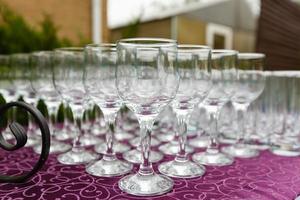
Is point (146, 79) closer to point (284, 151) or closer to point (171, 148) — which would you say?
point (171, 148)

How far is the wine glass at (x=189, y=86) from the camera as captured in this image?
0.70 meters

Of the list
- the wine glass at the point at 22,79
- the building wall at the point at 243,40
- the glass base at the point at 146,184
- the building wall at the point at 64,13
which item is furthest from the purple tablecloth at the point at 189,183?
the building wall at the point at 243,40

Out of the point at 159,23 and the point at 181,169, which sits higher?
the point at 159,23

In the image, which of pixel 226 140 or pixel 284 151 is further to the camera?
pixel 226 140

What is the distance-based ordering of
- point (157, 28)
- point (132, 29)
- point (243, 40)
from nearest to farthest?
point (132, 29), point (157, 28), point (243, 40)

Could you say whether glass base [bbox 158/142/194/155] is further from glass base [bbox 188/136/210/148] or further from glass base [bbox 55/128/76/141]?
glass base [bbox 55/128/76/141]

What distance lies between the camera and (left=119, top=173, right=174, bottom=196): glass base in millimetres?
609

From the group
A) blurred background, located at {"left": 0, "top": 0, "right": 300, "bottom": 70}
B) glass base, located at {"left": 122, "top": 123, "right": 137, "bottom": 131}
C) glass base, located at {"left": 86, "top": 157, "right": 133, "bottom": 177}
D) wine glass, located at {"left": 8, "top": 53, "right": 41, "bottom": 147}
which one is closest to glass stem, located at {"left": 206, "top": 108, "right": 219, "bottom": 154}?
glass base, located at {"left": 86, "top": 157, "right": 133, "bottom": 177}

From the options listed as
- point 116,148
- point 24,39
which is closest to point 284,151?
point 116,148

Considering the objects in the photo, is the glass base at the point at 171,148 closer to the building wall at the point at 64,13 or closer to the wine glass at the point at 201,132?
the wine glass at the point at 201,132

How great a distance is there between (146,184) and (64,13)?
9.35 ft

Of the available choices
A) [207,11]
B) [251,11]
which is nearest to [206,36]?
[207,11]

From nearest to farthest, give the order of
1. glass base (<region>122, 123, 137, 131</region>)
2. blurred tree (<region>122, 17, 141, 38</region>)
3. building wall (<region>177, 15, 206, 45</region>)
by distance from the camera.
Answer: glass base (<region>122, 123, 137, 131</region>) → blurred tree (<region>122, 17, 141, 38</region>) → building wall (<region>177, 15, 206, 45</region>)

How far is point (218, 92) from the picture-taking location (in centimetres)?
84
